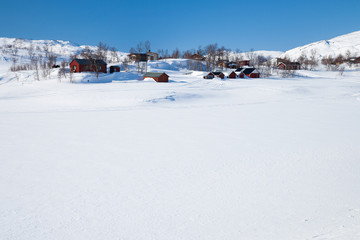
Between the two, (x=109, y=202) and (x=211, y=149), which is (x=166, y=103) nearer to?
(x=211, y=149)

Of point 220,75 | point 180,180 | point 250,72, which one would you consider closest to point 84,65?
point 220,75

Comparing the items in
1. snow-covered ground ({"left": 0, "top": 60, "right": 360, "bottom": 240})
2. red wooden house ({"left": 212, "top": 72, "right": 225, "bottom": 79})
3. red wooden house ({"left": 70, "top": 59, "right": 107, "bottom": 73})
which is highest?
red wooden house ({"left": 70, "top": 59, "right": 107, "bottom": 73})

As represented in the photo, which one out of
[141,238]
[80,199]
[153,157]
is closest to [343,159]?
[153,157]

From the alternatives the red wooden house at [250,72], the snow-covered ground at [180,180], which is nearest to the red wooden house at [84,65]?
the red wooden house at [250,72]

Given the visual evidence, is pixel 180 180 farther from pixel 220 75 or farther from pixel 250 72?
pixel 250 72

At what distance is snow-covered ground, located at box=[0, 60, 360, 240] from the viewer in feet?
19.4

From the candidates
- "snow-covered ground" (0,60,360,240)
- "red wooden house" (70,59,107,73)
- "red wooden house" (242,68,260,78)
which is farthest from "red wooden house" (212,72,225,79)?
"snow-covered ground" (0,60,360,240)

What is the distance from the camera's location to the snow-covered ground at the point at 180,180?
233 inches

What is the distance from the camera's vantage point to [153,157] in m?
10.7

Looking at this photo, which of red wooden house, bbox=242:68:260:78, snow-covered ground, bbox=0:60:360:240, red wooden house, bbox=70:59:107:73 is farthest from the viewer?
red wooden house, bbox=242:68:260:78

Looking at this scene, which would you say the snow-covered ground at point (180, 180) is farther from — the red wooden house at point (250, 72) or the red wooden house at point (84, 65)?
the red wooden house at point (250, 72)

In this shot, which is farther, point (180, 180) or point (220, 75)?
point (220, 75)

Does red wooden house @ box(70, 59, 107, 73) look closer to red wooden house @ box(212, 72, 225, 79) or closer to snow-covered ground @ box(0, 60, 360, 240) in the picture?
red wooden house @ box(212, 72, 225, 79)

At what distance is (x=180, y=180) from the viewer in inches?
333
